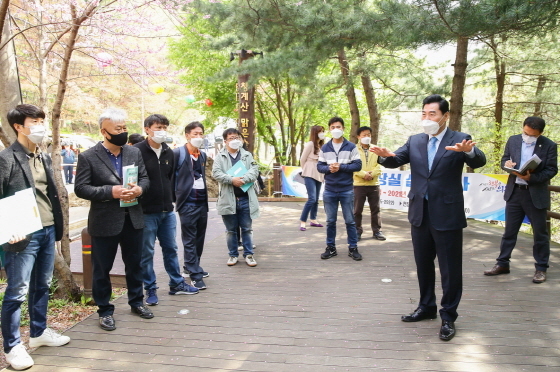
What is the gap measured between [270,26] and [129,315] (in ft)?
17.6

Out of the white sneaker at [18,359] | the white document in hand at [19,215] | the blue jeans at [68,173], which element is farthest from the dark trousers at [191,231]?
the blue jeans at [68,173]

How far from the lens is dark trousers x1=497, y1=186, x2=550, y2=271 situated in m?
4.59

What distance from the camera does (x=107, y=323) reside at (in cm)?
356

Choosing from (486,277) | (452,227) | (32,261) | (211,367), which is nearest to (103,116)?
(32,261)

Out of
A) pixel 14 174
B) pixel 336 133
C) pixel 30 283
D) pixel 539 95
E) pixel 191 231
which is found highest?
pixel 539 95

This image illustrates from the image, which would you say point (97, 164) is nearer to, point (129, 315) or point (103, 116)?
point (103, 116)

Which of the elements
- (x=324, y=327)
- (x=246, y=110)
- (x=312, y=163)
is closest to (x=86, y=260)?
(x=324, y=327)

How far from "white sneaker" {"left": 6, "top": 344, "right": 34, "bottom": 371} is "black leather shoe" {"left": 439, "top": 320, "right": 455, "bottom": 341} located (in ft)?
9.95

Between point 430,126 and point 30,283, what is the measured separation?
3.28m

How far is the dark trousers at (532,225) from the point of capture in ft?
15.1

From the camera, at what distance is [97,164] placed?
3.47 metres

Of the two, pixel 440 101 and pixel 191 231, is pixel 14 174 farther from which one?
pixel 440 101

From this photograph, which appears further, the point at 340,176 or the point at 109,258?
the point at 340,176

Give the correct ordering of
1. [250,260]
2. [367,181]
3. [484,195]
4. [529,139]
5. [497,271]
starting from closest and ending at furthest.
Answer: [529,139] < [497,271] < [250,260] < [367,181] < [484,195]
